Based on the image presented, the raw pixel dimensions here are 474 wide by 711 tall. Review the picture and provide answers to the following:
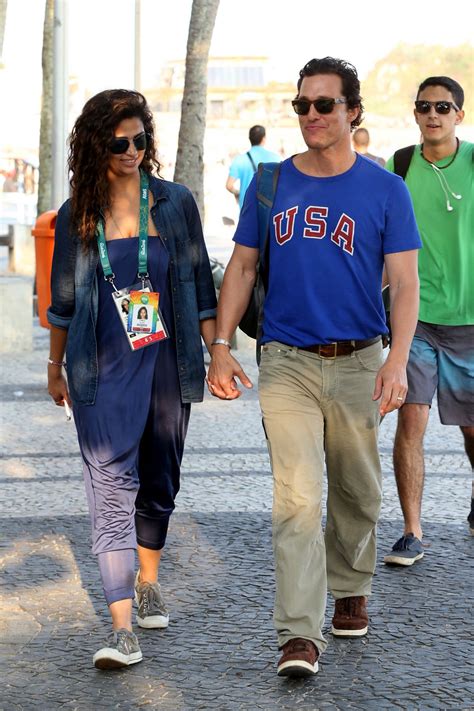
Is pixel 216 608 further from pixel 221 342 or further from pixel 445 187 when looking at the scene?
pixel 445 187

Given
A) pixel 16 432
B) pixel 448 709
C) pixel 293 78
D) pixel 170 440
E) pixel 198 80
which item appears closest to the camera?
pixel 448 709

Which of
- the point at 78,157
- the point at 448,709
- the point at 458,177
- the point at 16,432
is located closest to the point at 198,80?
the point at 16,432

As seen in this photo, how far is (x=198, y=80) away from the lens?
1427 cm

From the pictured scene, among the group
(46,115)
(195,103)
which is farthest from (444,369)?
(46,115)

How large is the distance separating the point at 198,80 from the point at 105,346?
391 inches

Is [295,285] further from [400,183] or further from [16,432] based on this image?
[16,432]

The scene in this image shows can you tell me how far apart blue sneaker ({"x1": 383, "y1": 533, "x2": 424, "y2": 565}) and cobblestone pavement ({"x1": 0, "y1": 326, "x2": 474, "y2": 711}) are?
0.05 m

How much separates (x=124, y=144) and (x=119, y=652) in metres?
1.63

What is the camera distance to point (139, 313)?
15.3ft

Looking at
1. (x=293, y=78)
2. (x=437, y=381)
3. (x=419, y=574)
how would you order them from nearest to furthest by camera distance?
(x=419, y=574) < (x=437, y=381) < (x=293, y=78)

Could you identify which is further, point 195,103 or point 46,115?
point 46,115

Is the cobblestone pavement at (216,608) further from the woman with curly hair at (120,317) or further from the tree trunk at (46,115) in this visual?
the tree trunk at (46,115)

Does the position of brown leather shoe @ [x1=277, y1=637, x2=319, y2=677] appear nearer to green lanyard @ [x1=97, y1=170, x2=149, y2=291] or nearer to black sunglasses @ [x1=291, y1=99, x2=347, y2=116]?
green lanyard @ [x1=97, y1=170, x2=149, y2=291]

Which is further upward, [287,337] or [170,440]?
[287,337]
